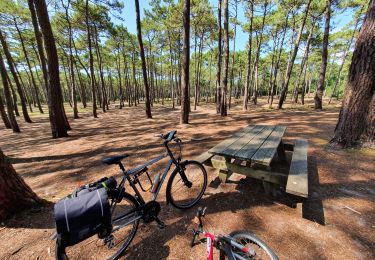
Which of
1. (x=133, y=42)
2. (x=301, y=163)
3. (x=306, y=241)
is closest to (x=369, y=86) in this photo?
(x=301, y=163)

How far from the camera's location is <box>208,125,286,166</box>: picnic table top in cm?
267

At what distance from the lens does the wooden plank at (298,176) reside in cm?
224

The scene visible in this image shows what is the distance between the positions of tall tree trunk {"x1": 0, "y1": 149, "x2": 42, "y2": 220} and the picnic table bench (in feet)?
9.50

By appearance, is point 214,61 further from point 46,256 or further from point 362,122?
point 46,256

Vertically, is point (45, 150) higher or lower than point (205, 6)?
lower

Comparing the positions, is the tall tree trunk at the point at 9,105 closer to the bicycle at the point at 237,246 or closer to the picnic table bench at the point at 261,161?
the picnic table bench at the point at 261,161

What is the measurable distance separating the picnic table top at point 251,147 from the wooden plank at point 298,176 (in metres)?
0.41

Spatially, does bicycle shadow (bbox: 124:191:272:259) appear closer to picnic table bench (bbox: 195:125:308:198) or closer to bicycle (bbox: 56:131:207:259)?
bicycle (bbox: 56:131:207:259)

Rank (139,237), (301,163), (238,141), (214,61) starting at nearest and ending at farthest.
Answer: (139,237)
(301,163)
(238,141)
(214,61)

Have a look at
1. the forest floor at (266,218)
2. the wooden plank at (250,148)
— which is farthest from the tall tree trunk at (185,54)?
the wooden plank at (250,148)

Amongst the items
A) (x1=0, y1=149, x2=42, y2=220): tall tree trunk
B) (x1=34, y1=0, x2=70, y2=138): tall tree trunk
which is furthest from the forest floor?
(x1=34, y1=0, x2=70, y2=138): tall tree trunk

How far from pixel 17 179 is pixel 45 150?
4912 mm

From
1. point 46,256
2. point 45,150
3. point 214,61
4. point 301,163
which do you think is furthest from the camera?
point 214,61

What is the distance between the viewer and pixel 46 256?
6.80 ft
